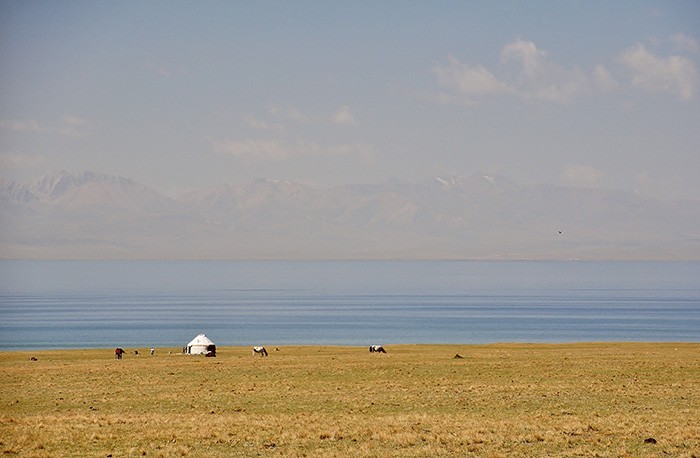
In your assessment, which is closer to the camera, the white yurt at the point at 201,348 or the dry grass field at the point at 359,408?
the dry grass field at the point at 359,408

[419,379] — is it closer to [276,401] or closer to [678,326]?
[276,401]

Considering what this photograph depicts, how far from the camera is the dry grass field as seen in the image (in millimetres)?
26266

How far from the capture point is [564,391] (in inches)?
1559

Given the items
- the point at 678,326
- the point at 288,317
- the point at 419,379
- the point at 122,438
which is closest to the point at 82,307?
the point at 288,317

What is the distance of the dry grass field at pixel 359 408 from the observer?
1034 inches

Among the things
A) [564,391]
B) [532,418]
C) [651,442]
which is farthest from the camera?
[564,391]

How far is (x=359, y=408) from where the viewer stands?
34812 mm

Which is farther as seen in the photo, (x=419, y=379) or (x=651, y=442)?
(x=419, y=379)

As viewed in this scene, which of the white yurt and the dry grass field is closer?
the dry grass field

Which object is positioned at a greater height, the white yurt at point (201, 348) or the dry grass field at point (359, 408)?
the white yurt at point (201, 348)

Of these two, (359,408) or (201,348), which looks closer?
(359,408)

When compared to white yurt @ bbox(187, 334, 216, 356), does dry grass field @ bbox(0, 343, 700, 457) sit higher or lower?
lower

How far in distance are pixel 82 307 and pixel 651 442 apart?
179 meters

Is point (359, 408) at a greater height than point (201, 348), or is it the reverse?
point (201, 348)
